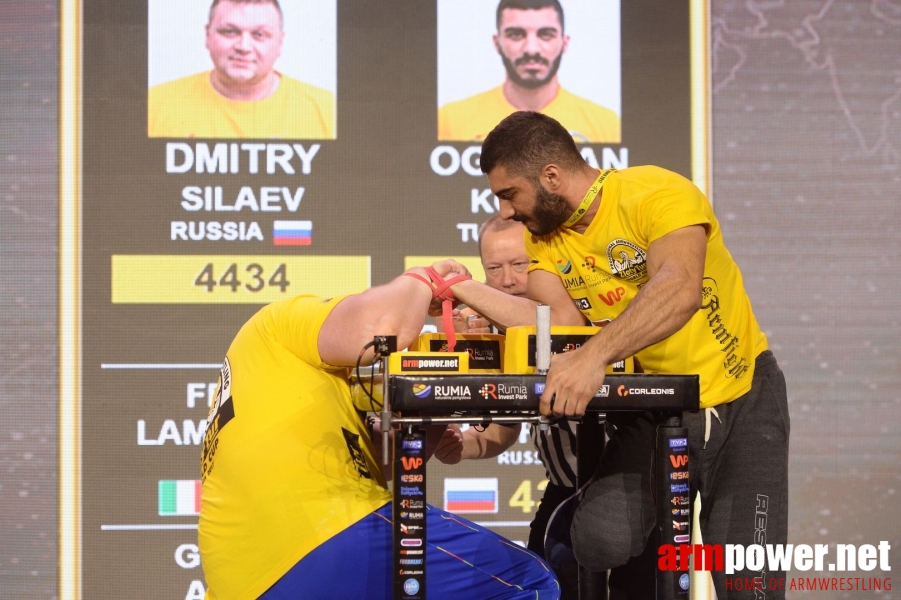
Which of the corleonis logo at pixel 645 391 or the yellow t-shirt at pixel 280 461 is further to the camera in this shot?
the yellow t-shirt at pixel 280 461

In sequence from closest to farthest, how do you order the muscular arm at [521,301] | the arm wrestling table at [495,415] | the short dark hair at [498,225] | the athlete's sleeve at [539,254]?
the arm wrestling table at [495,415] → the muscular arm at [521,301] → the athlete's sleeve at [539,254] → the short dark hair at [498,225]

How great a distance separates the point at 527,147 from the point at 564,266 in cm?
35

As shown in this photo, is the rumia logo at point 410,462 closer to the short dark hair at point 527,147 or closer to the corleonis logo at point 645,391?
the corleonis logo at point 645,391

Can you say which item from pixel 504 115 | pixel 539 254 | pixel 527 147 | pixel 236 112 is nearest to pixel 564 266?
pixel 539 254

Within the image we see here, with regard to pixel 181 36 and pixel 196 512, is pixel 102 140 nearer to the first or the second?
pixel 181 36

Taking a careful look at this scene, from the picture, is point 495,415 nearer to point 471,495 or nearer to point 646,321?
point 646,321

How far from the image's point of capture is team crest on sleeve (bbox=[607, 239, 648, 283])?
7.24 feet

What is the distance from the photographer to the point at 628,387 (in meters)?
1.89

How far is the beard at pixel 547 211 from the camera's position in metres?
2.25

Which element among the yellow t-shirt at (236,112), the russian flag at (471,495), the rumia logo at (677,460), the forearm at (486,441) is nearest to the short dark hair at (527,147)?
the rumia logo at (677,460)

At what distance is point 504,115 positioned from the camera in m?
3.79

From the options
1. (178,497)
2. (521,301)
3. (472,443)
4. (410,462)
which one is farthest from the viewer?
(178,497)

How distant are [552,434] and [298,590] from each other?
1092mm

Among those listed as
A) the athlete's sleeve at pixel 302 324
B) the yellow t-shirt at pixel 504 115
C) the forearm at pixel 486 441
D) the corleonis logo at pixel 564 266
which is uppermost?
the yellow t-shirt at pixel 504 115
